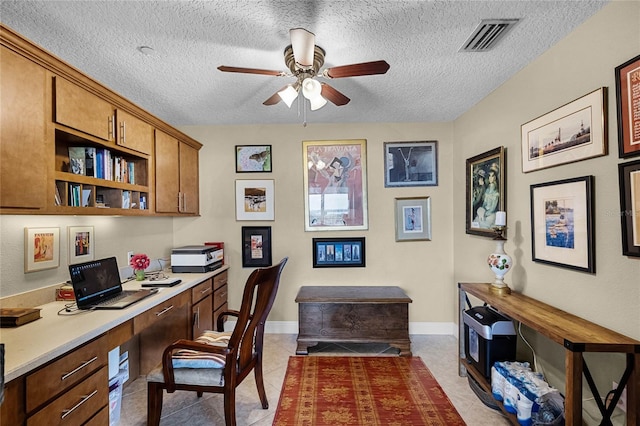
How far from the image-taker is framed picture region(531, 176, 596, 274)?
1.65m

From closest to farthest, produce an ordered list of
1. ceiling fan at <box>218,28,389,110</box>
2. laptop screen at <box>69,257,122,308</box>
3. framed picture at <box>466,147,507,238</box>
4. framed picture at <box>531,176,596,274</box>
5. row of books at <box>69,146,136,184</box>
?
ceiling fan at <box>218,28,389,110</box>, framed picture at <box>531,176,596,274</box>, laptop screen at <box>69,257,122,308</box>, row of books at <box>69,146,136,184</box>, framed picture at <box>466,147,507,238</box>

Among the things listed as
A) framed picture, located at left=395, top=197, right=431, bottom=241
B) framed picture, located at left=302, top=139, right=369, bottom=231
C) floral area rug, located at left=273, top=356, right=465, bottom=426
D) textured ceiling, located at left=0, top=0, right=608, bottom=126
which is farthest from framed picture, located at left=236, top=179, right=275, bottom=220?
floral area rug, located at left=273, top=356, right=465, bottom=426

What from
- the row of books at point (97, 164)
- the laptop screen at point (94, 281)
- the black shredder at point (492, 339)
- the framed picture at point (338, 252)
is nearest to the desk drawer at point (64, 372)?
the laptop screen at point (94, 281)

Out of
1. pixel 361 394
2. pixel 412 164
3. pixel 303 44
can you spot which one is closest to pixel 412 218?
pixel 412 164

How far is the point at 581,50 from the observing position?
1706mm

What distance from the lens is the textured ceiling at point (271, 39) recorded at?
1.56 meters

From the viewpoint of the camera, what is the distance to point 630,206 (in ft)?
4.63

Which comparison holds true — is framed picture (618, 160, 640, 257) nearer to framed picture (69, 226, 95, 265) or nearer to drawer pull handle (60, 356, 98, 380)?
drawer pull handle (60, 356, 98, 380)

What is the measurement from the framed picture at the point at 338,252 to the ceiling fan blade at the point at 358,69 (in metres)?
2.07

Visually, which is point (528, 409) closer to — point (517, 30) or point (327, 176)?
point (517, 30)

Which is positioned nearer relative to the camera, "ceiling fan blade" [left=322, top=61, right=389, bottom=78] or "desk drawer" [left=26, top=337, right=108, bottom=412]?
"desk drawer" [left=26, top=337, right=108, bottom=412]

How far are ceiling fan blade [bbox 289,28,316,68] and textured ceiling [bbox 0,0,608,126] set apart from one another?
191mm

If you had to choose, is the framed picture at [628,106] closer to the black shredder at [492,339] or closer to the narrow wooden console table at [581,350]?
the narrow wooden console table at [581,350]

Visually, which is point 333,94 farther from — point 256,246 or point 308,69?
point 256,246
